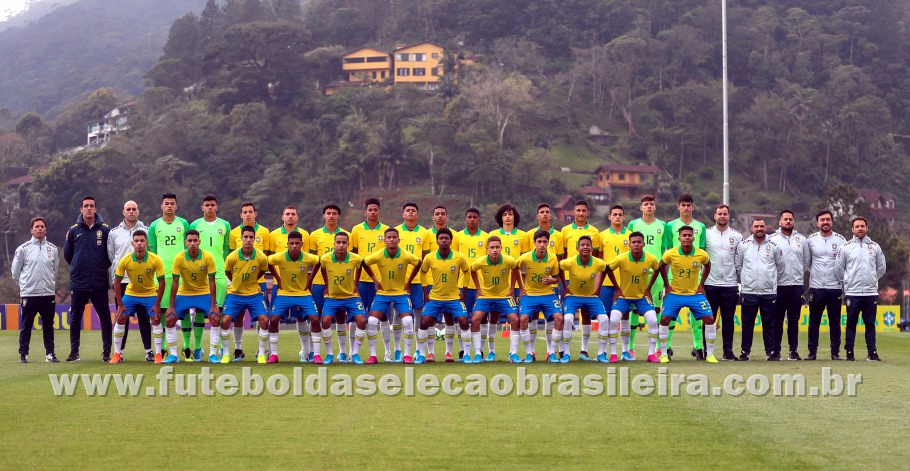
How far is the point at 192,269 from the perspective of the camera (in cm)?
1523

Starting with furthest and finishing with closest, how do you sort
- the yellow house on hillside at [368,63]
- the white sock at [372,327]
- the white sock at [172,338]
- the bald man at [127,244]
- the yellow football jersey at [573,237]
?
the yellow house on hillside at [368,63] < the yellow football jersey at [573,237] < the bald man at [127,244] < the white sock at [172,338] < the white sock at [372,327]

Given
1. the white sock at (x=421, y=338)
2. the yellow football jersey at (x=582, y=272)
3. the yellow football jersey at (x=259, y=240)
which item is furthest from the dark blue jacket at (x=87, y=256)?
the yellow football jersey at (x=582, y=272)

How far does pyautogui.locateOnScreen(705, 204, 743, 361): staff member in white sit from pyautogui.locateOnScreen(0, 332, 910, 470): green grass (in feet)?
11.6

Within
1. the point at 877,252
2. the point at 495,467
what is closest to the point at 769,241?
the point at 877,252

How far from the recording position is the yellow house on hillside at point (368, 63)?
402 feet

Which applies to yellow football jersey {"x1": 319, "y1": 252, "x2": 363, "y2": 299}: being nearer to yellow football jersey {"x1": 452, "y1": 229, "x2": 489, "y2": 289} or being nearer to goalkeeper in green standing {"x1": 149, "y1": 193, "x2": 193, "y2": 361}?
yellow football jersey {"x1": 452, "y1": 229, "x2": 489, "y2": 289}

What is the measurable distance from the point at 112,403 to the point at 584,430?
15.4 feet

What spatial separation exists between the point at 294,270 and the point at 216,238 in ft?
5.36

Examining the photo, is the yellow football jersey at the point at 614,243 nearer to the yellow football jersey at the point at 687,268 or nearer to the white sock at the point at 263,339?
the yellow football jersey at the point at 687,268

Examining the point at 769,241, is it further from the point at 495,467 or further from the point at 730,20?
the point at 730,20

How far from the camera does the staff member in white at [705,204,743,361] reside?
15.9 m

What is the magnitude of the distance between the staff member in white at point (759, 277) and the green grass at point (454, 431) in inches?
144

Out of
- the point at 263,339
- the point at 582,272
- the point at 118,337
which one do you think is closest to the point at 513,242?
the point at 582,272

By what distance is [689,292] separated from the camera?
15305 mm
